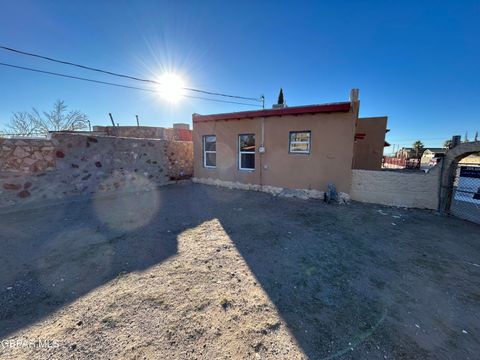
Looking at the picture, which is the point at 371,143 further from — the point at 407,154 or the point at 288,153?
the point at 407,154

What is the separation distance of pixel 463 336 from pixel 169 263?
354 cm

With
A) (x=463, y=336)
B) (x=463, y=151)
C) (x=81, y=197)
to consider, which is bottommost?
(x=463, y=336)

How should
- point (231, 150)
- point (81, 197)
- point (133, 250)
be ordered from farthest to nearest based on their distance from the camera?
point (231, 150) < point (81, 197) < point (133, 250)

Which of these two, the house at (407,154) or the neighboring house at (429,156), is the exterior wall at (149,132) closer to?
the neighboring house at (429,156)

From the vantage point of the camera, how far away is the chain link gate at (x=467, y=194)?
5.24m

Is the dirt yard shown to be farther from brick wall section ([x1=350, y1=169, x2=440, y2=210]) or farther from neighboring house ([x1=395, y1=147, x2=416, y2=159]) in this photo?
neighboring house ([x1=395, y1=147, x2=416, y2=159])

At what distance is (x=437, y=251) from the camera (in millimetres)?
3627

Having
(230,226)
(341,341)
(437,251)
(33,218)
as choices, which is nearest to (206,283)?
(341,341)

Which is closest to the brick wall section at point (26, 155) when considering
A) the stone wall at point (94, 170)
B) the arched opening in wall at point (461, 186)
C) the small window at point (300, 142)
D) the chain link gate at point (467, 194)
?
the stone wall at point (94, 170)

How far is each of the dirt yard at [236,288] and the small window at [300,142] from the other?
314 centimetres

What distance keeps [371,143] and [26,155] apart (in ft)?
45.1

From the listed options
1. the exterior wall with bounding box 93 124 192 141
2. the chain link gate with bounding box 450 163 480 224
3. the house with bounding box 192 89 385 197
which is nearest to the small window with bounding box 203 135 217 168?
the house with bounding box 192 89 385 197

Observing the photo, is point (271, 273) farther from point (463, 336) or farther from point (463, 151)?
point (463, 151)

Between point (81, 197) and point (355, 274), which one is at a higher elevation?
point (81, 197)
